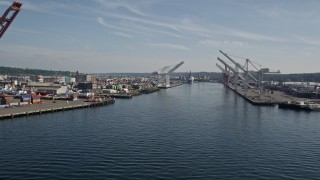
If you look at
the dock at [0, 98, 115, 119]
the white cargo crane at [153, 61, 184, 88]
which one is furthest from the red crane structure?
the white cargo crane at [153, 61, 184, 88]

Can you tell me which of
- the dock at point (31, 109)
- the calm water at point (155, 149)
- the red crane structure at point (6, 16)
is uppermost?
the red crane structure at point (6, 16)

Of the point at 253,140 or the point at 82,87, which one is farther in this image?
the point at 82,87

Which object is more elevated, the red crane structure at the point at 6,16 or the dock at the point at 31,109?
the red crane structure at the point at 6,16

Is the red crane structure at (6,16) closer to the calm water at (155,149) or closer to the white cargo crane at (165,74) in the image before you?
the calm water at (155,149)

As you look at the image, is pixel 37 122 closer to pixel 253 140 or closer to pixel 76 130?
pixel 76 130

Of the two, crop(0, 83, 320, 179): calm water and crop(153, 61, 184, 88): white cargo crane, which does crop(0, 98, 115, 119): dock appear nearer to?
crop(0, 83, 320, 179): calm water

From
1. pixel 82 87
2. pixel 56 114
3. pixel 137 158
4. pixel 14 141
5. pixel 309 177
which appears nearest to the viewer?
pixel 309 177

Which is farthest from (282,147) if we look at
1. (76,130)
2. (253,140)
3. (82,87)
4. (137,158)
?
(82,87)

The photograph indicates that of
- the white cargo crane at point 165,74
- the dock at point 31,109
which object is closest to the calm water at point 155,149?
the dock at point 31,109

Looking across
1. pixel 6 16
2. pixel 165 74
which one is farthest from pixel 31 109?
pixel 165 74
